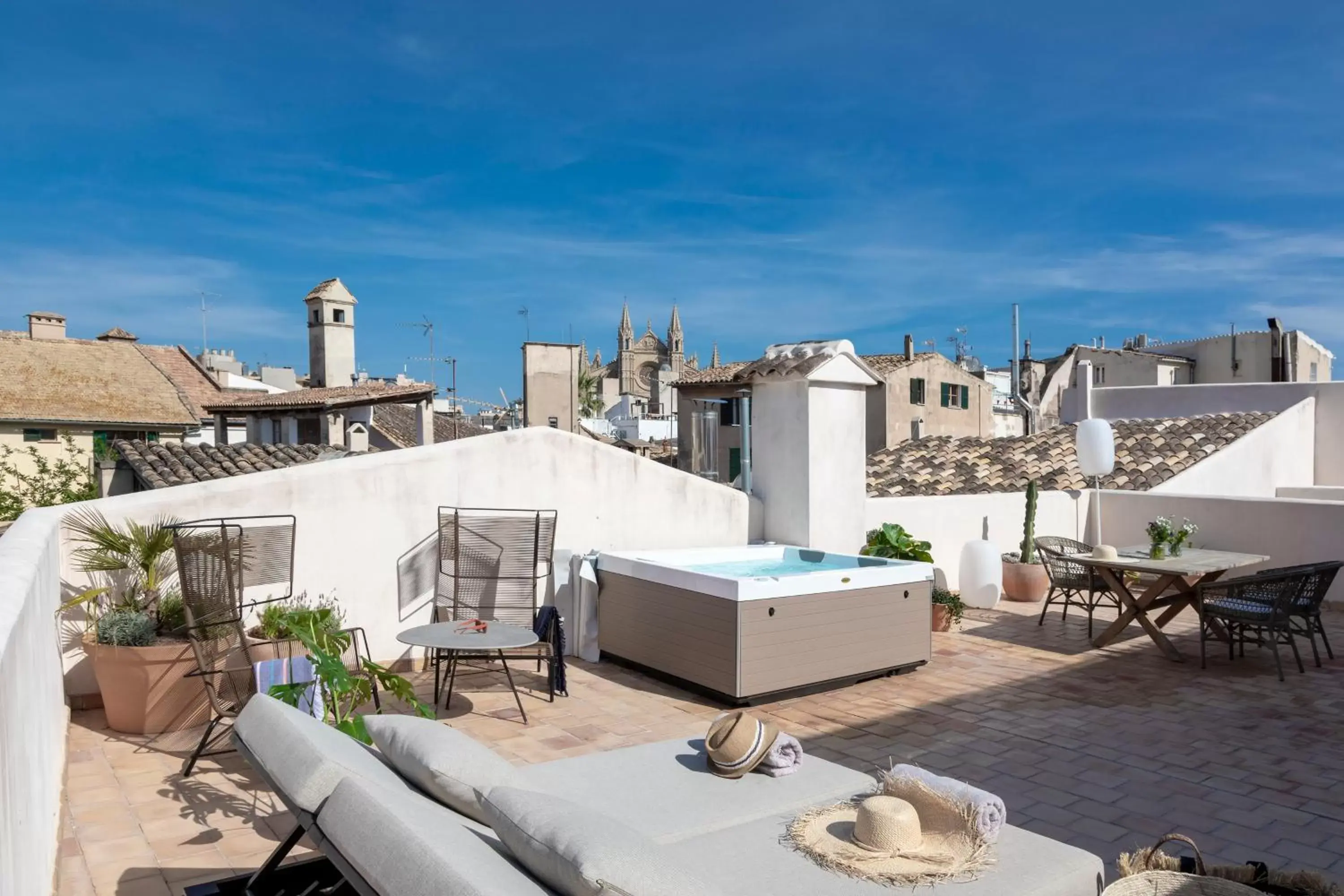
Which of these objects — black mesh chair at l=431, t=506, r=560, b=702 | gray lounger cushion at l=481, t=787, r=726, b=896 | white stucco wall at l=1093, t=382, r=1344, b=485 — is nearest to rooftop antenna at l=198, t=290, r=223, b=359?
white stucco wall at l=1093, t=382, r=1344, b=485

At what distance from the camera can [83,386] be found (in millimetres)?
23812

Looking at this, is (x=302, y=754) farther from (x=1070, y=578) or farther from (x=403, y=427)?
(x=403, y=427)

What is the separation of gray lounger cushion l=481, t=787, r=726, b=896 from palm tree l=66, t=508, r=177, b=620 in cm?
388

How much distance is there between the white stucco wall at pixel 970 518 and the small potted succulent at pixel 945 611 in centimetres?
97

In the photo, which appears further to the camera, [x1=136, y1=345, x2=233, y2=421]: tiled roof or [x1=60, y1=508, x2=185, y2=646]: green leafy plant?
[x1=136, y1=345, x2=233, y2=421]: tiled roof

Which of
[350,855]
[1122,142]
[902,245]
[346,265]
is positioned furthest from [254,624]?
[346,265]

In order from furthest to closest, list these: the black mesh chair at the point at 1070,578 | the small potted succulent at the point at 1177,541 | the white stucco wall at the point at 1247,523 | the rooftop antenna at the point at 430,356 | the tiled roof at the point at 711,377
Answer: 1. the tiled roof at the point at 711,377
2. the rooftop antenna at the point at 430,356
3. the white stucco wall at the point at 1247,523
4. the black mesh chair at the point at 1070,578
5. the small potted succulent at the point at 1177,541

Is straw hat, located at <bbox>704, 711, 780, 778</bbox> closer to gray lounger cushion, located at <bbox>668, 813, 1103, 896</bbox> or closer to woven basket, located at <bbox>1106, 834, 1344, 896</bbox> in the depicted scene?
gray lounger cushion, located at <bbox>668, 813, 1103, 896</bbox>

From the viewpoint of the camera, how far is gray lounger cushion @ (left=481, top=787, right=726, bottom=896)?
1798 mm

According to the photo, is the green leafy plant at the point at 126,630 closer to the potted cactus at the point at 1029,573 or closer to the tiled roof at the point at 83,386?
the potted cactus at the point at 1029,573

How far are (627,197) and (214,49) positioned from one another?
20807 millimetres

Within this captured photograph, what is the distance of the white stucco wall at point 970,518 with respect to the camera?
30.5 feet

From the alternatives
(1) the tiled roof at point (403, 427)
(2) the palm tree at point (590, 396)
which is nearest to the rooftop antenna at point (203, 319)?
(1) the tiled roof at point (403, 427)

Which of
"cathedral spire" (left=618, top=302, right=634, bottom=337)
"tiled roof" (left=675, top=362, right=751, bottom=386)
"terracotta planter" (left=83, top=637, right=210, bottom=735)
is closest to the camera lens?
"terracotta planter" (left=83, top=637, right=210, bottom=735)
